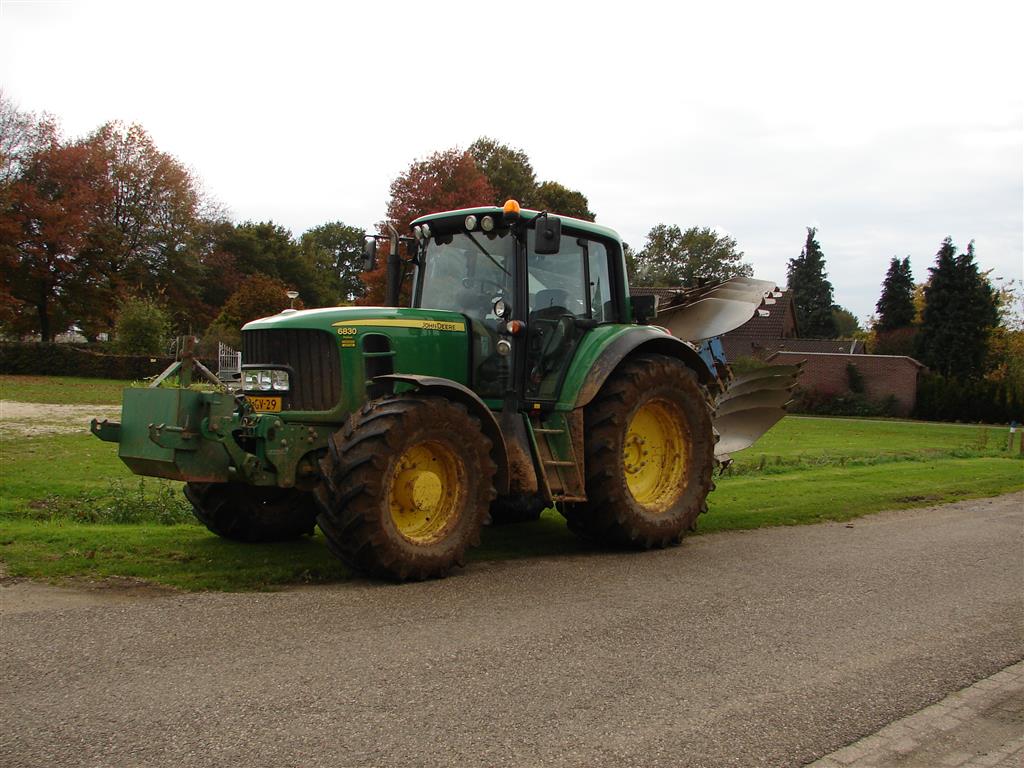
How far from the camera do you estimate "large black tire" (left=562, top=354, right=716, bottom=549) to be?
767 centimetres

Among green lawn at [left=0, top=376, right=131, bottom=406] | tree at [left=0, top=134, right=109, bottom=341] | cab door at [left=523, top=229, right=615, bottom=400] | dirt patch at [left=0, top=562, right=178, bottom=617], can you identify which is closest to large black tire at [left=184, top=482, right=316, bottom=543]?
dirt patch at [left=0, top=562, right=178, bottom=617]

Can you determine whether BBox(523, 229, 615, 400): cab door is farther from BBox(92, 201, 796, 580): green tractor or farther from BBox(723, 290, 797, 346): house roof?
BBox(723, 290, 797, 346): house roof

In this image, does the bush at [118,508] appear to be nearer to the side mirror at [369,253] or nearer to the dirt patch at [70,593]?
the dirt patch at [70,593]

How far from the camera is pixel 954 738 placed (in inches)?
162

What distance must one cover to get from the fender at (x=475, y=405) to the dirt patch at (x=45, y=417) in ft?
29.9

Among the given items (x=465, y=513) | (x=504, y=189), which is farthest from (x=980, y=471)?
(x=504, y=189)

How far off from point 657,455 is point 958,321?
43437 mm

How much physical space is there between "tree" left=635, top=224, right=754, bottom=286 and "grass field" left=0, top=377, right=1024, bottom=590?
67.4 metres

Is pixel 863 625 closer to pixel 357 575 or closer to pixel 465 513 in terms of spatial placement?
pixel 465 513

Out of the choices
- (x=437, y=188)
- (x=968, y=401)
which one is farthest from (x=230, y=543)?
(x=968, y=401)

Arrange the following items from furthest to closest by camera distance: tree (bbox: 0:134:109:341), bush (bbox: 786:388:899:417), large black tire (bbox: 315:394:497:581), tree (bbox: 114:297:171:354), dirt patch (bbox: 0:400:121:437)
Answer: tree (bbox: 0:134:109:341), bush (bbox: 786:388:899:417), tree (bbox: 114:297:171:354), dirt patch (bbox: 0:400:121:437), large black tire (bbox: 315:394:497:581)

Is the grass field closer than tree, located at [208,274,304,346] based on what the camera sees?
Yes

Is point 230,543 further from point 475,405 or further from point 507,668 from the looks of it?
point 507,668

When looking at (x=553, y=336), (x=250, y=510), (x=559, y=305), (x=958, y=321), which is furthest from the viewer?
(x=958, y=321)
